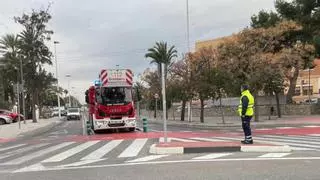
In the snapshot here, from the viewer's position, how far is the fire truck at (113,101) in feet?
96.0

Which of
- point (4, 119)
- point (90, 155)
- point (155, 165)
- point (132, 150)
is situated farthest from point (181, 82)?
point (155, 165)

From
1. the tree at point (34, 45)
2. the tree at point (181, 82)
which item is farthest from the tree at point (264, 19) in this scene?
the tree at point (34, 45)

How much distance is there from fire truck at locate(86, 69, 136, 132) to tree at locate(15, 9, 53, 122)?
90.0 feet

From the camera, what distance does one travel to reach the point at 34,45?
5572 cm

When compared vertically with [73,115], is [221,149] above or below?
below

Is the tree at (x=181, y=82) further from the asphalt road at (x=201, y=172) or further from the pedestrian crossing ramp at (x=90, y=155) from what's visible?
the asphalt road at (x=201, y=172)

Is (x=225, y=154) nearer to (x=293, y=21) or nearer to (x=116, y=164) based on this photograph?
(x=116, y=164)

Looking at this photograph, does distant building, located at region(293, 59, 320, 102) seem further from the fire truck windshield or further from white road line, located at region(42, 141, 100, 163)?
white road line, located at region(42, 141, 100, 163)

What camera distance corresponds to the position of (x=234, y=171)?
1216 cm

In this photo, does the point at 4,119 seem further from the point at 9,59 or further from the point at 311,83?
the point at 311,83

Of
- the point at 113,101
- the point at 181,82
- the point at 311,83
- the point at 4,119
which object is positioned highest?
the point at 311,83

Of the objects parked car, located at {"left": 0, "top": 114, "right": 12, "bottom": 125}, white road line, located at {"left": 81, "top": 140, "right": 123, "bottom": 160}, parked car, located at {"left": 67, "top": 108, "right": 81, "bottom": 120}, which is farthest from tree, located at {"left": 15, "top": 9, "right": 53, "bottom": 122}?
white road line, located at {"left": 81, "top": 140, "right": 123, "bottom": 160}

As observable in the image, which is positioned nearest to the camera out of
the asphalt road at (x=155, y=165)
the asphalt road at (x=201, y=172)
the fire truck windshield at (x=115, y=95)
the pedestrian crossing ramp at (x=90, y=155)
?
the asphalt road at (x=201, y=172)

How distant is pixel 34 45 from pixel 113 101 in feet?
93.6
